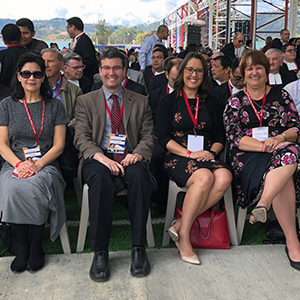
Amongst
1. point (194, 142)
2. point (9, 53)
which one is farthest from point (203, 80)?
point (9, 53)

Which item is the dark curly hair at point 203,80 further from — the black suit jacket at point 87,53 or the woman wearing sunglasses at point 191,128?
the black suit jacket at point 87,53

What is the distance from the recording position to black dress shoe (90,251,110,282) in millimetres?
2316

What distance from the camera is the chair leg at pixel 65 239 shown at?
2652mm

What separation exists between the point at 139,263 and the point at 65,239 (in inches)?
24.0

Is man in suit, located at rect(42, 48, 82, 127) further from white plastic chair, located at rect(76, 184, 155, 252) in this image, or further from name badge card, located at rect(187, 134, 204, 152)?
name badge card, located at rect(187, 134, 204, 152)

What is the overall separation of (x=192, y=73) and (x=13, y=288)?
199cm

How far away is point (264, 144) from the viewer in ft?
9.02

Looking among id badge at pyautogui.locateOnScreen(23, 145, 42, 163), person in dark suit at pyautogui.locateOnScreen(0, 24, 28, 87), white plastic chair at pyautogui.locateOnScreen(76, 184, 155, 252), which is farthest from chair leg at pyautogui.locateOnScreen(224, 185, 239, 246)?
person in dark suit at pyautogui.locateOnScreen(0, 24, 28, 87)

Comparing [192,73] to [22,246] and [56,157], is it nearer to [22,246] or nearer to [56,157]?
[56,157]

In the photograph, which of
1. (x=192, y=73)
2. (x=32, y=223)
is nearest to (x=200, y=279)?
(x=32, y=223)

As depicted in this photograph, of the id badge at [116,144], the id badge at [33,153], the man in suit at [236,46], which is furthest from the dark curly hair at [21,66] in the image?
the man in suit at [236,46]

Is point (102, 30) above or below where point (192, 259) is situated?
above

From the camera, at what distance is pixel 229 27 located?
42.9 ft

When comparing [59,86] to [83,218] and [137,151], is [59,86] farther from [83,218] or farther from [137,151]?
[83,218]
